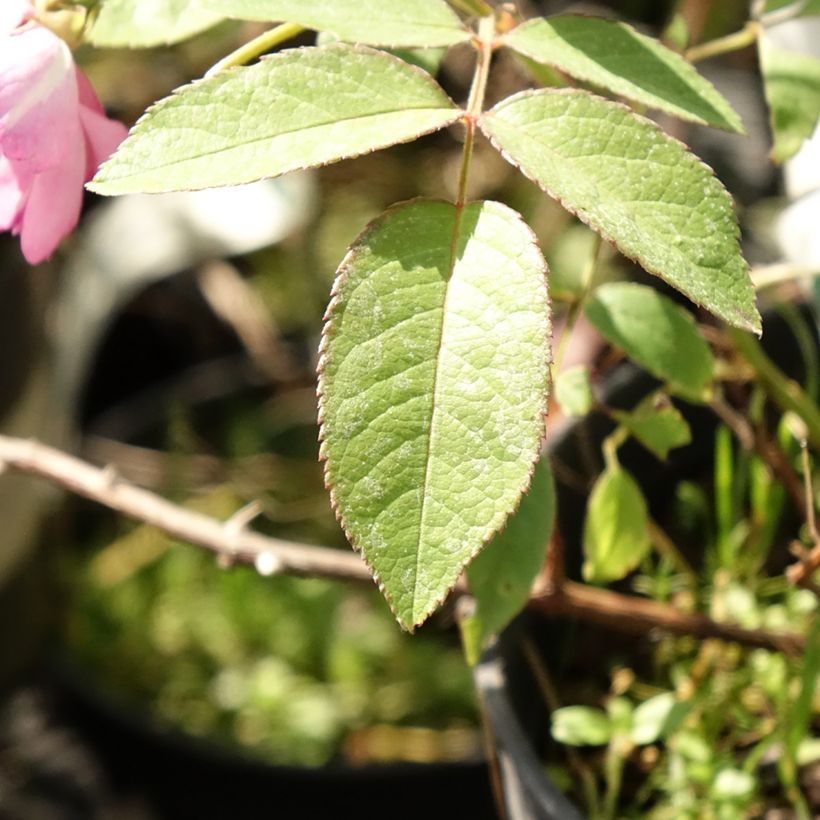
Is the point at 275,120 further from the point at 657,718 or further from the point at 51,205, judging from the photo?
the point at 657,718

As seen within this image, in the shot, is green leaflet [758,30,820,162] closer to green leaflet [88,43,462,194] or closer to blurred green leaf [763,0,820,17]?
blurred green leaf [763,0,820,17]

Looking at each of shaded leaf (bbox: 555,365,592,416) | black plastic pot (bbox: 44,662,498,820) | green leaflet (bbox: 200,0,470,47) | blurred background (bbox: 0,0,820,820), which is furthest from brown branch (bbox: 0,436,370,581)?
black plastic pot (bbox: 44,662,498,820)

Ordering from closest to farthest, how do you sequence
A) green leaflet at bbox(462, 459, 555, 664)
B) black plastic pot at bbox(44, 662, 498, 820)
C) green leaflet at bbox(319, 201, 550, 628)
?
1. green leaflet at bbox(319, 201, 550, 628)
2. green leaflet at bbox(462, 459, 555, 664)
3. black plastic pot at bbox(44, 662, 498, 820)

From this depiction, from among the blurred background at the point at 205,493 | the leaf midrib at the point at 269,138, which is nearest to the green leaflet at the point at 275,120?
the leaf midrib at the point at 269,138

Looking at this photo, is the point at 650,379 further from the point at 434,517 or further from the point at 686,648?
the point at 434,517

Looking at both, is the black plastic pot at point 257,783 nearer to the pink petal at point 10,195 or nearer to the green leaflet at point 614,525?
the green leaflet at point 614,525

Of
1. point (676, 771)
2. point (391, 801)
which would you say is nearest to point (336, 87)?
point (676, 771)

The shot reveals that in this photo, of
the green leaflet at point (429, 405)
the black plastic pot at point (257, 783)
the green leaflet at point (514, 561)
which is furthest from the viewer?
the black plastic pot at point (257, 783)
